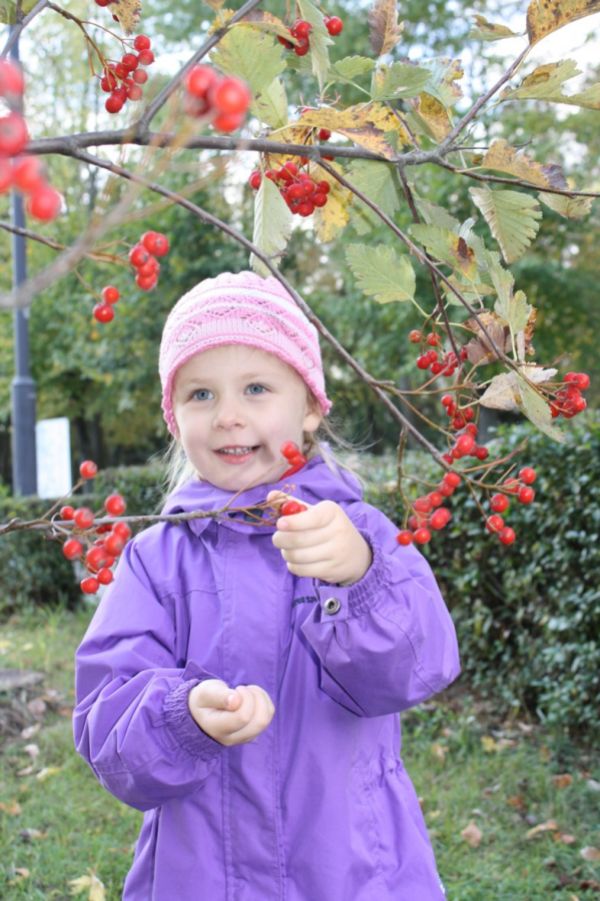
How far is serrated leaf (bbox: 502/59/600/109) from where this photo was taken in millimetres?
1108

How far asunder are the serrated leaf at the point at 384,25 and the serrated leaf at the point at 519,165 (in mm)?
231

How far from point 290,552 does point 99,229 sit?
85cm

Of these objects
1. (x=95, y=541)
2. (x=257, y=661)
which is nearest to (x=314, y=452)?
(x=257, y=661)

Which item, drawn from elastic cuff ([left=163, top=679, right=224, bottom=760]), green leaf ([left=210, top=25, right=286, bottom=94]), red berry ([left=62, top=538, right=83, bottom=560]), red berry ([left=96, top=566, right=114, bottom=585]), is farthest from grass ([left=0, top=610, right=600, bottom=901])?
green leaf ([left=210, top=25, right=286, bottom=94])

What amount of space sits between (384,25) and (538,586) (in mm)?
3227

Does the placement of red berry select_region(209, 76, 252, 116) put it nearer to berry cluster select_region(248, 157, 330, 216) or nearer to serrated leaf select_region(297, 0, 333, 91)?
serrated leaf select_region(297, 0, 333, 91)

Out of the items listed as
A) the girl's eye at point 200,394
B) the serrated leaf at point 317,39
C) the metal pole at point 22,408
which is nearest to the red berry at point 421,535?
the girl's eye at point 200,394

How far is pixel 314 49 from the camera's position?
48.5 inches

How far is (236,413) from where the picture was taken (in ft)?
5.58

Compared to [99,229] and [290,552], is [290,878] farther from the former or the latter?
[99,229]

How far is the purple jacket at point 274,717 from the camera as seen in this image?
4.80ft

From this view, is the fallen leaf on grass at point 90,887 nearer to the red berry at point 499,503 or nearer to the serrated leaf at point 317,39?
the red berry at point 499,503

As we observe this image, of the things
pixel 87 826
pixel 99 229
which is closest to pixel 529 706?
pixel 87 826

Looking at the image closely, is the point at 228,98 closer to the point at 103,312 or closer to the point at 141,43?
the point at 103,312
